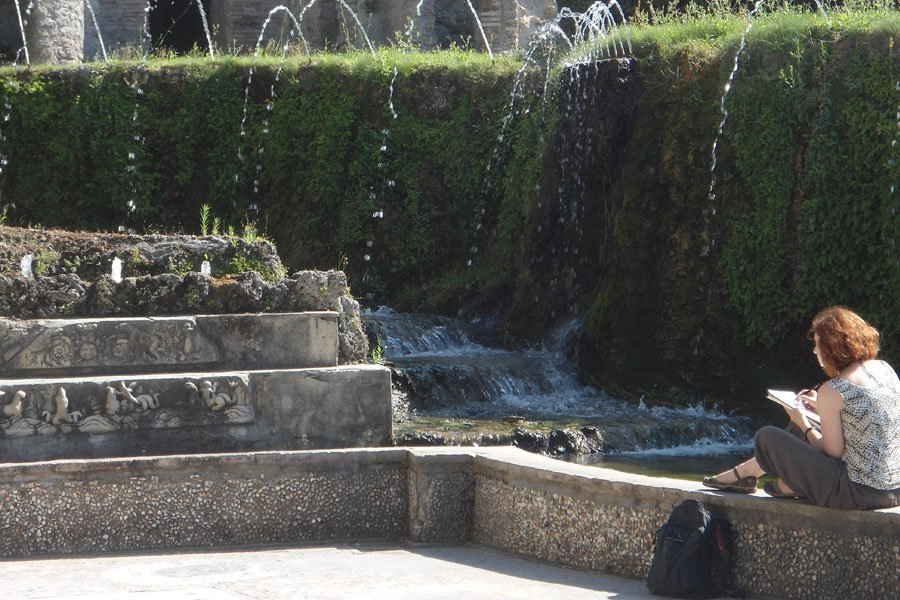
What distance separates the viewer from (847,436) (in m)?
4.46

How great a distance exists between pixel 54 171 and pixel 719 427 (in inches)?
387

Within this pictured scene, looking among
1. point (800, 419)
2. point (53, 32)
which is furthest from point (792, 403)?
point (53, 32)

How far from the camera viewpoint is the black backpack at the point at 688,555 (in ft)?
14.7

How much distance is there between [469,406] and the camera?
10.0 meters

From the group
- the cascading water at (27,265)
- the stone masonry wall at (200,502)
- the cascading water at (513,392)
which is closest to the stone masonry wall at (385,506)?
the stone masonry wall at (200,502)

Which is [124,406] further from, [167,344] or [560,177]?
[560,177]

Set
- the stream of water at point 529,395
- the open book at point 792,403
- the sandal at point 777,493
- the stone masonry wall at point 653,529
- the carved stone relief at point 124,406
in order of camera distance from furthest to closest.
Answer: the stream of water at point 529,395 < the carved stone relief at point 124,406 < the open book at point 792,403 < the sandal at point 777,493 < the stone masonry wall at point 653,529

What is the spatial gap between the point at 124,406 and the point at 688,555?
262 centimetres

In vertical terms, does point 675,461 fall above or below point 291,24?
below

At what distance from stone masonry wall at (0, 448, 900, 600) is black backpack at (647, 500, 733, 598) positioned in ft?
0.32

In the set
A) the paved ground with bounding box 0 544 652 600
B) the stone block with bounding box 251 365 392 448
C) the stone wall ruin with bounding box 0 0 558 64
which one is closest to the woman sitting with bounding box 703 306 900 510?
the paved ground with bounding box 0 544 652 600

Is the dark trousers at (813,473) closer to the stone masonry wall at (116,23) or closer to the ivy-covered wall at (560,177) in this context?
the ivy-covered wall at (560,177)

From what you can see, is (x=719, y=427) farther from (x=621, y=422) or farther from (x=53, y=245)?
(x=53, y=245)

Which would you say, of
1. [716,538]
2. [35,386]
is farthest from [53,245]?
[716,538]
